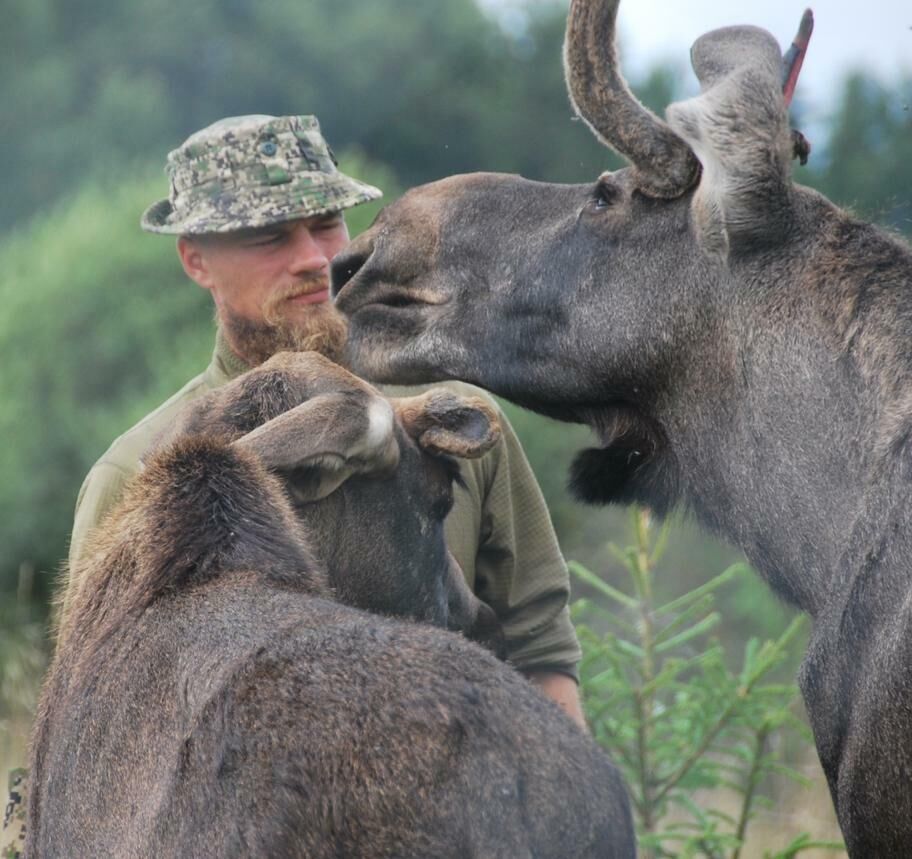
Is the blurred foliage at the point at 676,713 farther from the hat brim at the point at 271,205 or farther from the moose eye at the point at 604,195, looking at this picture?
the moose eye at the point at 604,195

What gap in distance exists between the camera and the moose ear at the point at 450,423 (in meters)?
5.04

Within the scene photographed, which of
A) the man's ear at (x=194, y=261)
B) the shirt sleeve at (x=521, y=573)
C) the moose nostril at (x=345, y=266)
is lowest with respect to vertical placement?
the shirt sleeve at (x=521, y=573)

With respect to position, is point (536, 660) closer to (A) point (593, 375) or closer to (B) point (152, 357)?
(A) point (593, 375)

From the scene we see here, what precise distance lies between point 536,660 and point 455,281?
7.54 ft

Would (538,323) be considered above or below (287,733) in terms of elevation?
above

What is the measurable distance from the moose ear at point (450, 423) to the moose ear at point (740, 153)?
2.98 ft

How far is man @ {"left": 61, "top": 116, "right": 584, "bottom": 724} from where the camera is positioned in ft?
22.3

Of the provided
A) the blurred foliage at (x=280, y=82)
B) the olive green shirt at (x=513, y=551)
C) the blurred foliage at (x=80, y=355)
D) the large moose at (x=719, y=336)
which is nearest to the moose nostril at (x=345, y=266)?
the large moose at (x=719, y=336)

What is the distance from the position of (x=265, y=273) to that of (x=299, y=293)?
331 millimetres

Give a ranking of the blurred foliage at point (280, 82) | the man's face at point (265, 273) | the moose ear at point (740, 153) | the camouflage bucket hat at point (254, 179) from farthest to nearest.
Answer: the blurred foliage at point (280, 82)
the camouflage bucket hat at point (254, 179)
the man's face at point (265, 273)
the moose ear at point (740, 153)

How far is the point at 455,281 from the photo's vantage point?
203 inches

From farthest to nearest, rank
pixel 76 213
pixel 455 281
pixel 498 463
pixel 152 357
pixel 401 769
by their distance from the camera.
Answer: pixel 76 213 < pixel 152 357 < pixel 498 463 < pixel 455 281 < pixel 401 769

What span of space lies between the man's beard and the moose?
0.58m

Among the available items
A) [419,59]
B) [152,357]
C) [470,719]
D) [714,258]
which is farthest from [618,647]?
[419,59]
